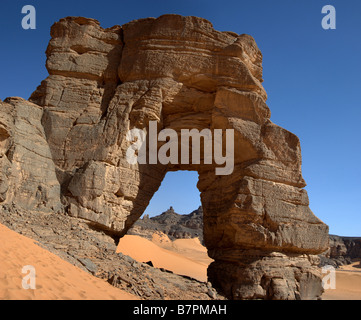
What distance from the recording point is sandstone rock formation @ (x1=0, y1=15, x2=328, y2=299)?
10.2m

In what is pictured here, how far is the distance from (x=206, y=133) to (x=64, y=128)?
5.60 metres

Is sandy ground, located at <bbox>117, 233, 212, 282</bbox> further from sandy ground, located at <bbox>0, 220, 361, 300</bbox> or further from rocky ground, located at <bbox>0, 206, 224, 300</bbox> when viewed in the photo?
sandy ground, located at <bbox>0, 220, 361, 300</bbox>

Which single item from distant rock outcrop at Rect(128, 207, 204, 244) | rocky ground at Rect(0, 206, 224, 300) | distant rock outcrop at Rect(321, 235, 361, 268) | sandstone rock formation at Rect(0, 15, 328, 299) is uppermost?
sandstone rock formation at Rect(0, 15, 328, 299)

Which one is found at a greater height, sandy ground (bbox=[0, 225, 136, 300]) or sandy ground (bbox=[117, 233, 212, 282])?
sandy ground (bbox=[0, 225, 136, 300])

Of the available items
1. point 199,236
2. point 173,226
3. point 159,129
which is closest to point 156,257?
point 199,236

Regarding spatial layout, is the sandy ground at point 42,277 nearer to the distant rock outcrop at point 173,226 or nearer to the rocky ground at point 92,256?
the rocky ground at point 92,256

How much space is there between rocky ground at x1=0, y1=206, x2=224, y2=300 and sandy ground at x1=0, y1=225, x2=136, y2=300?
440 mm

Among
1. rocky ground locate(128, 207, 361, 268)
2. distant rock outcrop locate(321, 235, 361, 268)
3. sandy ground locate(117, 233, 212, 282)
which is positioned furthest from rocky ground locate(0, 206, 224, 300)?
distant rock outcrop locate(321, 235, 361, 268)

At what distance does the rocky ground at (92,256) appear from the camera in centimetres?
743

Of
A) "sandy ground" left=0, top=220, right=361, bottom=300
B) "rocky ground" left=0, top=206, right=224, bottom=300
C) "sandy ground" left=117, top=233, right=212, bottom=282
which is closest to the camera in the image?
"sandy ground" left=0, top=220, right=361, bottom=300

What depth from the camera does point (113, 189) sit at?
10.9 meters

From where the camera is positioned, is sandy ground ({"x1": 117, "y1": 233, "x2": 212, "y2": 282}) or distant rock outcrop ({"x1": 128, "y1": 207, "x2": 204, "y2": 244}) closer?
sandy ground ({"x1": 117, "y1": 233, "x2": 212, "y2": 282})

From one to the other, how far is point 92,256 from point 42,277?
2.62 meters
